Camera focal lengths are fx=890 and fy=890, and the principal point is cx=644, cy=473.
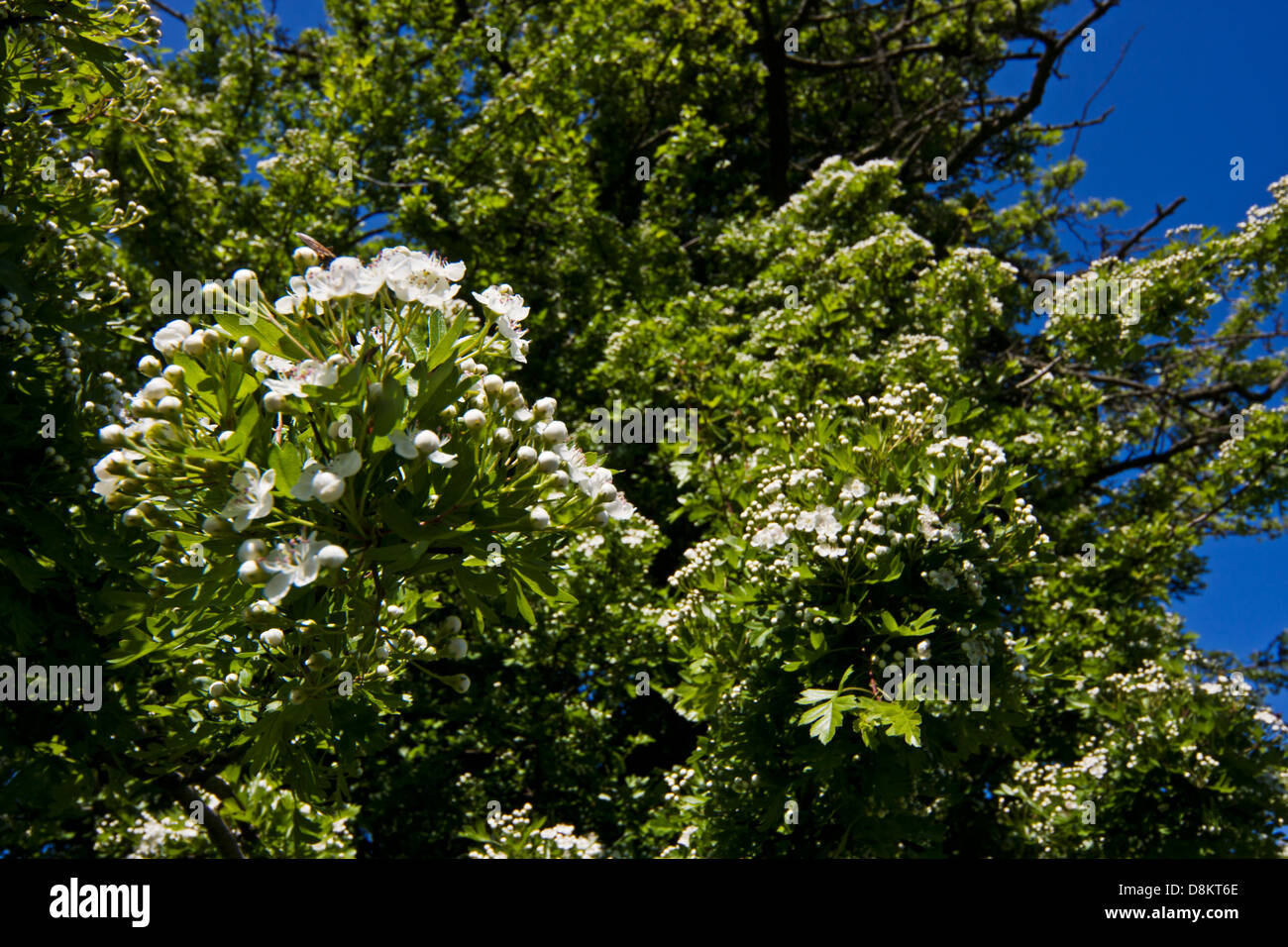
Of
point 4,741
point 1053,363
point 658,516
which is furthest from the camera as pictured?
point 658,516

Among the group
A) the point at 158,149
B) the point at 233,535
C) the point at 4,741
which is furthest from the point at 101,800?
the point at 233,535

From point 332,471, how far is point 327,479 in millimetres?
69

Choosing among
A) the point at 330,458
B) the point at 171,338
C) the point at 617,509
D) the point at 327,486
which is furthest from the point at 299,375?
the point at 617,509

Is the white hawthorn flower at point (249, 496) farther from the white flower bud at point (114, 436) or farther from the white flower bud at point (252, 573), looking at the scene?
the white flower bud at point (114, 436)

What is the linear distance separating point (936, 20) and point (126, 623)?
12086mm

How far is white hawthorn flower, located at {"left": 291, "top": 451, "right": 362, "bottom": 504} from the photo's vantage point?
213 centimetres

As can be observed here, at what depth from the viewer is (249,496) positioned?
7.30ft

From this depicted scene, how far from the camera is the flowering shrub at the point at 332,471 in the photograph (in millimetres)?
2236

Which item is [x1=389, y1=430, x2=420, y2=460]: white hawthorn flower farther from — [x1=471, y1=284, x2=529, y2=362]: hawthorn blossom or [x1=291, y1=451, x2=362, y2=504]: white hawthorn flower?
[x1=471, y1=284, x2=529, y2=362]: hawthorn blossom

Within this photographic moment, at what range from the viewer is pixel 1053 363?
7680 mm

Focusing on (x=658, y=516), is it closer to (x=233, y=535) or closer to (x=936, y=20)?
(x=233, y=535)

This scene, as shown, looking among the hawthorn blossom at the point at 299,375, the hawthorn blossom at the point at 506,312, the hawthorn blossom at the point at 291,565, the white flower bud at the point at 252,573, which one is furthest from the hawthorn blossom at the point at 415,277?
the white flower bud at the point at 252,573

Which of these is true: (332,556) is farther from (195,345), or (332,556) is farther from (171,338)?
(171,338)

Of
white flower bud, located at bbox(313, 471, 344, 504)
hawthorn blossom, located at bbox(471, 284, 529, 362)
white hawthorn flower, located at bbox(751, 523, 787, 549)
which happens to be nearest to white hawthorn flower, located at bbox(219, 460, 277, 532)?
white flower bud, located at bbox(313, 471, 344, 504)
